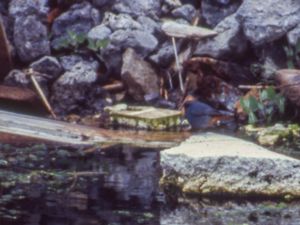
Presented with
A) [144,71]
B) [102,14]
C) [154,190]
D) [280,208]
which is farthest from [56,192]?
[102,14]

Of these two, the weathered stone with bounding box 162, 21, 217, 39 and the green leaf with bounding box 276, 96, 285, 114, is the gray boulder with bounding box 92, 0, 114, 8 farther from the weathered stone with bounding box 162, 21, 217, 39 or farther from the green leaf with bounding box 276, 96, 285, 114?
the green leaf with bounding box 276, 96, 285, 114

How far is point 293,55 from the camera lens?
28.3 feet

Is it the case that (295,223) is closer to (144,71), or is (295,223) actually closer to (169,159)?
(169,159)

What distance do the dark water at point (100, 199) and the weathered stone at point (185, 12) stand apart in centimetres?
352

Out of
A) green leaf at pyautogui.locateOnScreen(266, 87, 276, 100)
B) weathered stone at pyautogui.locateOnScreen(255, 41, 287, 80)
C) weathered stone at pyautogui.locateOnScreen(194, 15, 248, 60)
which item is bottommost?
green leaf at pyautogui.locateOnScreen(266, 87, 276, 100)

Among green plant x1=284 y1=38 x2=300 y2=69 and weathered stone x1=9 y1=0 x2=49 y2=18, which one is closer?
green plant x1=284 y1=38 x2=300 y2=69

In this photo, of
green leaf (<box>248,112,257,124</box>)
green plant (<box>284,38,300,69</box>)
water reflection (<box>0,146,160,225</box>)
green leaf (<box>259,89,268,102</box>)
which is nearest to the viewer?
water reflection (<box>0,146,160,225</box>)

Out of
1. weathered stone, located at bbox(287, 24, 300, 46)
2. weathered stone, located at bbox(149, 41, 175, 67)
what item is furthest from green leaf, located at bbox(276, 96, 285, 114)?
weathered stone, located at bbox(149, 41, 175, 67)

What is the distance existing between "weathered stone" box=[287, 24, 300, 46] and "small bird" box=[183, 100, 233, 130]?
1.08 meters

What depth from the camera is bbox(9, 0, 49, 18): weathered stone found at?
9117 millimetres

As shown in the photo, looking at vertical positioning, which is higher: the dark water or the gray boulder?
the gray boulder

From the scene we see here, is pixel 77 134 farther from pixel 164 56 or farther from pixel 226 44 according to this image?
pixel 226 44

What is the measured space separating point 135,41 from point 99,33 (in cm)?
45

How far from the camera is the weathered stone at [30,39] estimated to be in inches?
350
